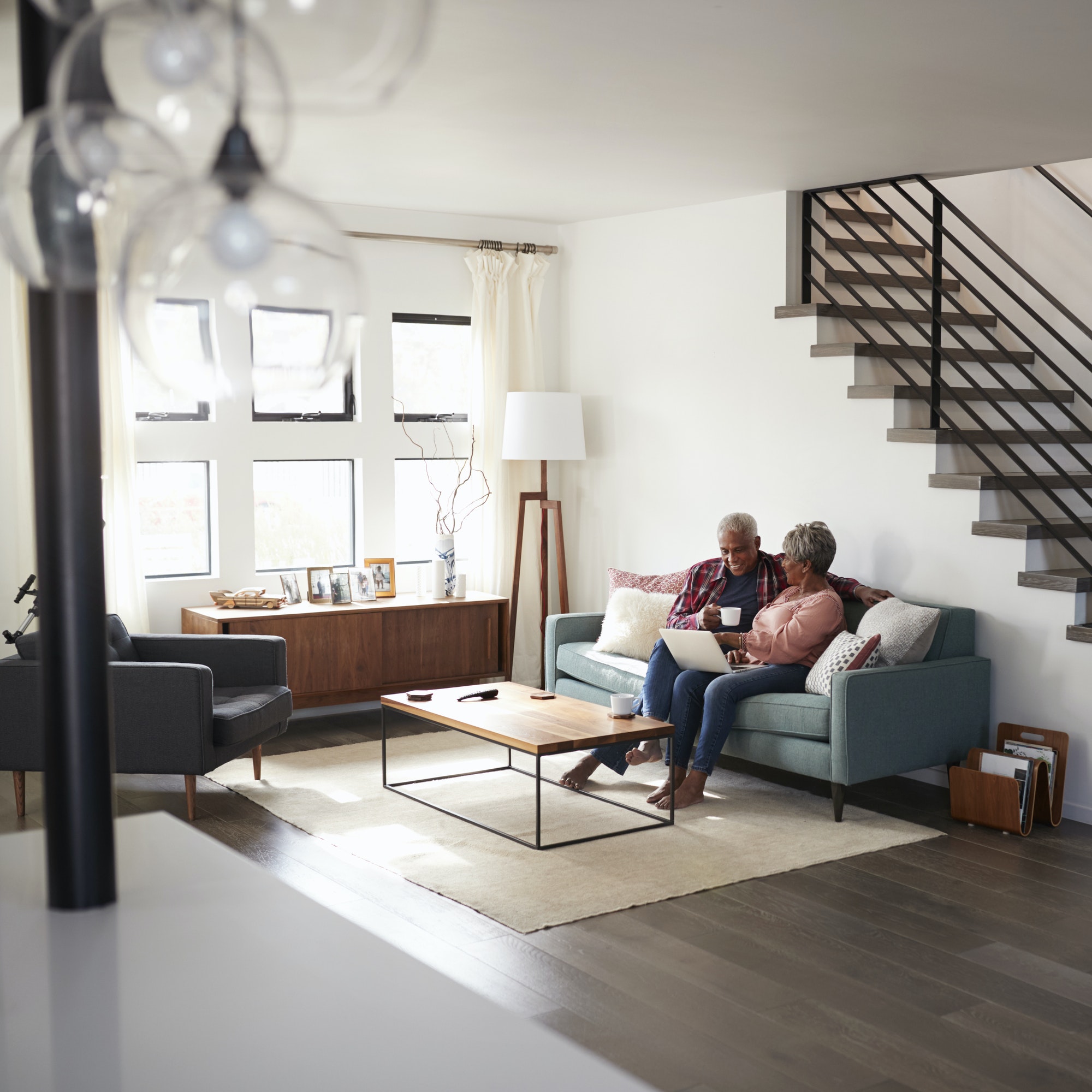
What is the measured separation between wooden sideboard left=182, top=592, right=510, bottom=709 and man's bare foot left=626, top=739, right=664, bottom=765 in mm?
1683

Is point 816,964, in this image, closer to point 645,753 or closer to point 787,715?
point 787,715

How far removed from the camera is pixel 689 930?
3.64 meters

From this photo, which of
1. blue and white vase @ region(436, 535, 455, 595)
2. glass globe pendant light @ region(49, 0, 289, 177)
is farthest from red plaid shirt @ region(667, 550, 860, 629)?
glass globe pendant light @ region(49, 0, 289, 177)

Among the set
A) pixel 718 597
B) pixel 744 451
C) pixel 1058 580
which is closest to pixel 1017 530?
pixel 1058 580

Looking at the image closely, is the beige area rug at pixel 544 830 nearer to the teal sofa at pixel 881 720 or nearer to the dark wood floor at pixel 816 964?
the dark wood floor at pixel 816 964

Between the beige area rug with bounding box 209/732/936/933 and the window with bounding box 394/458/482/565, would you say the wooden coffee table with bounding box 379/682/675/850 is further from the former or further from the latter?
the window with bounding box 394/458/482/565

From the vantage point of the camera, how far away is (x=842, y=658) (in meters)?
4.84

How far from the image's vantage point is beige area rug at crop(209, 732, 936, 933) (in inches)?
157

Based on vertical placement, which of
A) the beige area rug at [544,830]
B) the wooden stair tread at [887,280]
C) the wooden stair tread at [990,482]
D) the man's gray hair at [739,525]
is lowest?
the beige area rug at [544,830]

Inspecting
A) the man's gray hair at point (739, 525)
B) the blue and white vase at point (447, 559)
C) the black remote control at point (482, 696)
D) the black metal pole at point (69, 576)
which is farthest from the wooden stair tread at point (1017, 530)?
the black metal pole at point (69, 576)

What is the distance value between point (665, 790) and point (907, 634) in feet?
3.79

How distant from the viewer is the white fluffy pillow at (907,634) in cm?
493

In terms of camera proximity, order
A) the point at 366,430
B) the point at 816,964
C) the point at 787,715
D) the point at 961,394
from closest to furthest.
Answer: the point at 816,964 < the point at 787,715 < the point at 961,394 < the point at 366,430

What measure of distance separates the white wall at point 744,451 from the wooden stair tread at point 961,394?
62 millimetres
